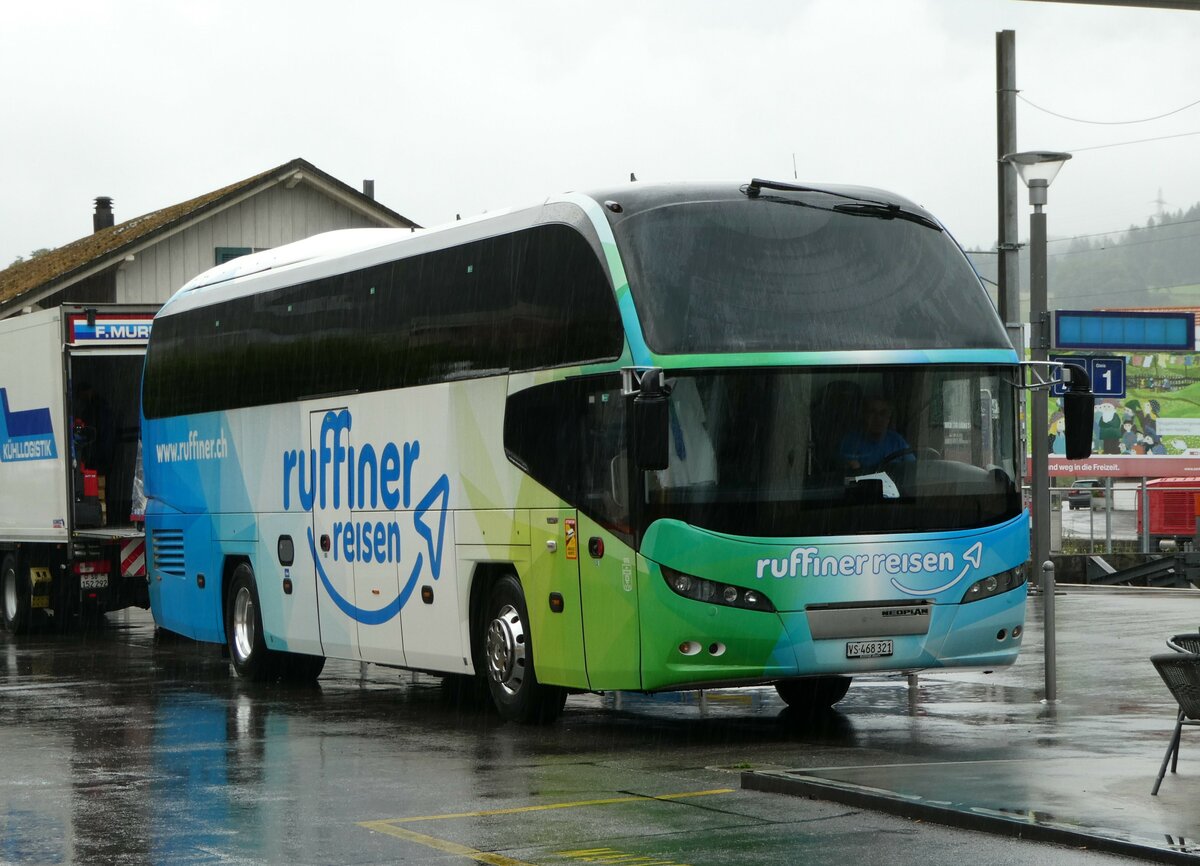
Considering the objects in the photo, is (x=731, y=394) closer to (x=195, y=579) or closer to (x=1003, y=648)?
(x=1003, y=648)

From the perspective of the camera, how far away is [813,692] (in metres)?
16.0

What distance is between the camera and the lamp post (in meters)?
20.6

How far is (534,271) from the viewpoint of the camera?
14805mm

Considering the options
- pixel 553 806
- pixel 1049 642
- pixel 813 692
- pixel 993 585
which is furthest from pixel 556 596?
pixel 1049 642

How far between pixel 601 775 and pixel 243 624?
28.5 feet

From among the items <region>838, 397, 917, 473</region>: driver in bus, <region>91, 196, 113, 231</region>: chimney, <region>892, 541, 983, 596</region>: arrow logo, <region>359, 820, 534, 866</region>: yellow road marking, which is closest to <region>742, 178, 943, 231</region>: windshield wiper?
<region>838, 397, 917, 473</region>: driver in bus

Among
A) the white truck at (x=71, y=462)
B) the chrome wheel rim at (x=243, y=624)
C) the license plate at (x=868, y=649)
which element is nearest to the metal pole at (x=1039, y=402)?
the license plate at (x=868, y=649)

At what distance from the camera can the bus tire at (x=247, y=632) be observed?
1978cm

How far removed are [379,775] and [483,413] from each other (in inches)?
149

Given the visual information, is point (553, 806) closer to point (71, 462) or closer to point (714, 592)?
point (714, 592)

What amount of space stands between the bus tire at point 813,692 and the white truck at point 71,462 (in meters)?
11.7

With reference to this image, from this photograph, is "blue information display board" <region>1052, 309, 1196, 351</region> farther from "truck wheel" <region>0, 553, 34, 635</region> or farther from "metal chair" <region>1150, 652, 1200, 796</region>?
"metal chair" <region>1150, 652, 1200, 796</region>

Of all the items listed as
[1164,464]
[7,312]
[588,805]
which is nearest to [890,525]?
[588,805]

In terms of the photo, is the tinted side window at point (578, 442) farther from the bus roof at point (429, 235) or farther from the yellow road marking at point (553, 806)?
the yellow road marking at point (553, 806)
